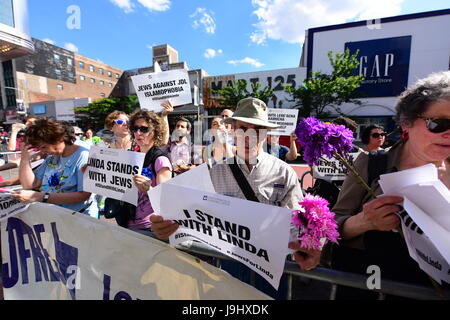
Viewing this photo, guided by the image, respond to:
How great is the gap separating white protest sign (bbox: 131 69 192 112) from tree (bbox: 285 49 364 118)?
56.5 feet

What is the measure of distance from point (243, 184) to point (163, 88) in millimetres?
2489

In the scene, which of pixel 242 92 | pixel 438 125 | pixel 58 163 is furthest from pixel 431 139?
pixel 242 92

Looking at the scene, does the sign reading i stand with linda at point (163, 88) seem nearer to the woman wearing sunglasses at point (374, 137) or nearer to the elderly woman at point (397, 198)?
the woman wearing sunglasses at point (374, 137)

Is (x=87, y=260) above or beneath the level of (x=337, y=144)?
beneath

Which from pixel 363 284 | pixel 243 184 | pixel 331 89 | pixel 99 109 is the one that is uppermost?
pixel 331 89

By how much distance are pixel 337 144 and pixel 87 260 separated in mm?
1826

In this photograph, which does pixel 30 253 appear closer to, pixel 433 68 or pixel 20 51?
pixel 20 51

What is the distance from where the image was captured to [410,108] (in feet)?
3.62

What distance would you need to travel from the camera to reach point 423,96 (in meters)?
1.05

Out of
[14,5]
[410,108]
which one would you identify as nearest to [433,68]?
[410,108]

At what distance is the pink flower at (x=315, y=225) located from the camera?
3.15ft

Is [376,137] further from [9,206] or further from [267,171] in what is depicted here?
[9,206]

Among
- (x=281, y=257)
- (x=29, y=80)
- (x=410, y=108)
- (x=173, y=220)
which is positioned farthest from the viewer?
(x=29, y=80)
